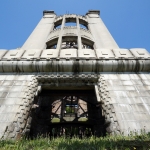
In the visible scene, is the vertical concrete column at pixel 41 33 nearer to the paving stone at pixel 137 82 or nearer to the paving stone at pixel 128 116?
the paving stone at pixel 137 82

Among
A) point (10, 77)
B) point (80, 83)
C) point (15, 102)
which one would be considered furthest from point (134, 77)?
point (10, 77)

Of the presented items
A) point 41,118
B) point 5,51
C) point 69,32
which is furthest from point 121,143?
point 69,32

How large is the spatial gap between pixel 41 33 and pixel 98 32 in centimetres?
635

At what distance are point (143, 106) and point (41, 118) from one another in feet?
32.8

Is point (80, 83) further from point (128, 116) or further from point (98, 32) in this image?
point (98, 32)

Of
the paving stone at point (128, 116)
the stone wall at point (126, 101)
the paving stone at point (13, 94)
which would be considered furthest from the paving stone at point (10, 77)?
the paving stone at point (128, 116)

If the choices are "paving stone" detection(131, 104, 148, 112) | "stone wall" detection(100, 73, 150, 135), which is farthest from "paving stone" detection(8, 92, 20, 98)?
"paving stone" detection(131, 104, 148, 112)

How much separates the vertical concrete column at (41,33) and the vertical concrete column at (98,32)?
504cm

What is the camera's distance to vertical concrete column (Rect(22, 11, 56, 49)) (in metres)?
14.6

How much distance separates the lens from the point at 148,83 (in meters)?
7.80

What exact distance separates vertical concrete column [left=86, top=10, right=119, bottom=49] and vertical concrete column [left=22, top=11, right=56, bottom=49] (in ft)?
16.6

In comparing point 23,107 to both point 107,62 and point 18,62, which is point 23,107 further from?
point 107,62

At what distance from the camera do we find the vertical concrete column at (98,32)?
50.2 feet

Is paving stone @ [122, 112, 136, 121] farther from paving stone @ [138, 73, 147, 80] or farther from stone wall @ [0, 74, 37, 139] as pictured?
stone wall @ [0, 74, 37, 139]
